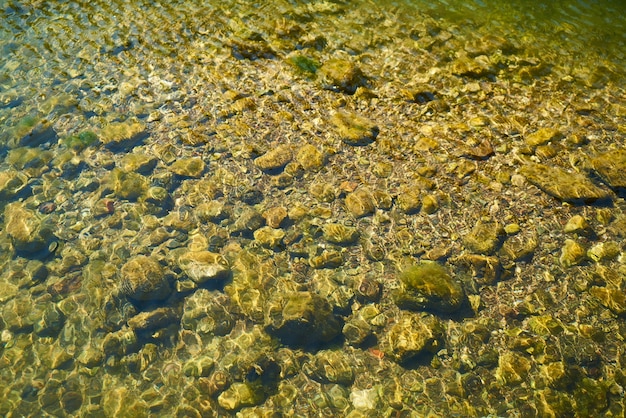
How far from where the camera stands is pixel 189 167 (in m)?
8.90

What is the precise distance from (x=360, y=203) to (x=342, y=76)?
13.5ft

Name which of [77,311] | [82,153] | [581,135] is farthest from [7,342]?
[581,135]

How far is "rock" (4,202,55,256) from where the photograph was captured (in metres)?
7.96

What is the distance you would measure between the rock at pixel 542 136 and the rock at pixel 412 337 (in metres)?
4.63

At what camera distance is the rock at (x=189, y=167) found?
28.9 ft

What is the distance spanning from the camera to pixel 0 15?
13680mm

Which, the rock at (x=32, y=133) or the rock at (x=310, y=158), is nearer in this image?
the rock at (x=310, y=158)

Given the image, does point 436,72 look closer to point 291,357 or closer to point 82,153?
point 291,357

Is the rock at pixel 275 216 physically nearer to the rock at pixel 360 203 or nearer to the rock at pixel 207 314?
the rock at pixel 360 203

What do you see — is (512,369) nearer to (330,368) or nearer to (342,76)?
(330,368)

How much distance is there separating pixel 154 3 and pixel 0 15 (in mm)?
4914

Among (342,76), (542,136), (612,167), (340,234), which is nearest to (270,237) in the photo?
(340,234)

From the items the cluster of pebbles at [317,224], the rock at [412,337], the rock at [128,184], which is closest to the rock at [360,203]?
the cluster of pebbles at [317,224]

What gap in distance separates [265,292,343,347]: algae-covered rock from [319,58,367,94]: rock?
5705mm
